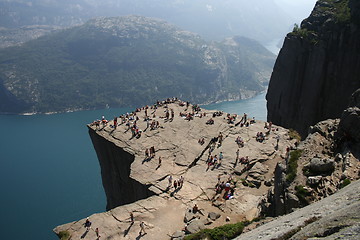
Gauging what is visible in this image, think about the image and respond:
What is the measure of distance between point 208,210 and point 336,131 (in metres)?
13.2

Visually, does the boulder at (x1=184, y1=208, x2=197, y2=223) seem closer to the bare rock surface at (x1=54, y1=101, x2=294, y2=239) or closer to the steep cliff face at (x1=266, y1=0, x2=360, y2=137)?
the bare rock surface at (x1=54, y1=101, x2=294, y2=239)

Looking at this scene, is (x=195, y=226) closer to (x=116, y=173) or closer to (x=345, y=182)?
(x=345, y=182)

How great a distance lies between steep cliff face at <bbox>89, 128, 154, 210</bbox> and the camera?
36.8 m

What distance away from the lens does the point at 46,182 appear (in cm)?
11088

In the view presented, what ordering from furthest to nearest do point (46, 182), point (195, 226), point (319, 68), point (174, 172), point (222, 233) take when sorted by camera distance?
point (46, 182), point (319, 68), point (174, 172), point (195, 226), point (222, 233)

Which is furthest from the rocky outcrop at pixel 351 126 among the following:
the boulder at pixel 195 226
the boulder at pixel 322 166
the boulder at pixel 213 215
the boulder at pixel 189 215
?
the boulder at pixel 189 215

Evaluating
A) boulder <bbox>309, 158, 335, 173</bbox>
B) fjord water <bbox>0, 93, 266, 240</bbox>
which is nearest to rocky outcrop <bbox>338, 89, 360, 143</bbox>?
boulder <bbox>309, 158, 335, 173</bbox>

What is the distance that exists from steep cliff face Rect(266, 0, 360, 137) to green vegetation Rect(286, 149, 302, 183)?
29.0 meters

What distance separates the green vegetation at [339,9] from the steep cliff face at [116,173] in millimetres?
42084

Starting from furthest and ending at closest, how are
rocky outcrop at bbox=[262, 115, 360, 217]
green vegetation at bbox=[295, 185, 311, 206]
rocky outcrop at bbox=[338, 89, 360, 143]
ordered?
rocky outcrop at bbox=[338, 89, 360, 143] → rocky outcrop at bbox=[262, 115, 360, 217] → green vegetation at bbox=[295, 185, 311, 206]

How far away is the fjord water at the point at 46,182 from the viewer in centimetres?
8481

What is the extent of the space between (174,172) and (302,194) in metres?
16.6

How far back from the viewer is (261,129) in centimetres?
4303

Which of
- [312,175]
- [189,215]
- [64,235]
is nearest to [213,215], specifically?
[189,215]
